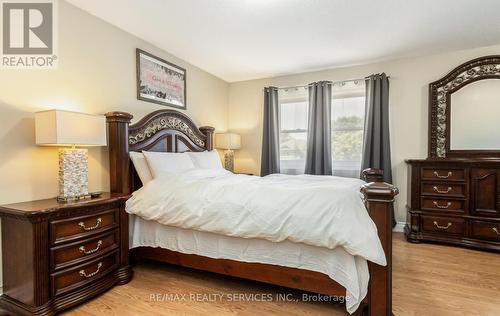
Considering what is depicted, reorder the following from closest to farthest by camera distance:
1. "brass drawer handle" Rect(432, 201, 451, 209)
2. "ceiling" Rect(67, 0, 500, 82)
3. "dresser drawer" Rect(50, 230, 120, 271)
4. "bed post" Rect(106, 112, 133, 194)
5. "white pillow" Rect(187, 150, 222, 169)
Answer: "dresser drawer" Rect(50, 230, 120, 271) < "ceiling" Rect(67, 0, 500, 82) < "bed post" Rect(106, 112, 133, 194) < "brass drawer handle" Rect(432, 201, 451, 209) < "white pillow" Rect(187, 150, 222, 169)

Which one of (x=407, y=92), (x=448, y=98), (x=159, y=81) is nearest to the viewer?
(x=159, y=81)

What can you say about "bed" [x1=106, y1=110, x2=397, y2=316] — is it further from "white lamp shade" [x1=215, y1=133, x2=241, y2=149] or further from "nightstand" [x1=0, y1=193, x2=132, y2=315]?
"white lamp shade" [x1=215, y1=133, x2=241, y2=149]

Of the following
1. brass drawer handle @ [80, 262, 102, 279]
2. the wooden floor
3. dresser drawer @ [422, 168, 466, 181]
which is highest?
dresser drawer @ [422, 168, 466, 181]

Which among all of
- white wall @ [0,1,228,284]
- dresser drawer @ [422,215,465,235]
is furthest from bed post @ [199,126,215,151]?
dresser drawer @ [422,215,465,235]

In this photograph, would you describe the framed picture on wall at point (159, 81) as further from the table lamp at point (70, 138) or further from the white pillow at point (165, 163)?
the table lamp at point (70, 138)

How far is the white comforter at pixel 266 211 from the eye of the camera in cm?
159

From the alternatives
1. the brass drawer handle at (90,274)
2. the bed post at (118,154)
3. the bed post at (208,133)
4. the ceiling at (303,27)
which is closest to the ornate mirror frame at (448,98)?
the ceiling at (303,27)

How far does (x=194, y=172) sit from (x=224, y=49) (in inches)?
66.0

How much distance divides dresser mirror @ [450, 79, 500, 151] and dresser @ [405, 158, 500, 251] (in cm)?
44

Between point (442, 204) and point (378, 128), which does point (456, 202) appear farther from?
point (378, 128)

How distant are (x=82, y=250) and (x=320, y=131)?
129 inches

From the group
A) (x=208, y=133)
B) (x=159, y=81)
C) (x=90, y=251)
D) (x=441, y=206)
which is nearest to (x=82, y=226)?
(x=90, y=251)

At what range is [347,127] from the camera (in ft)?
13.1

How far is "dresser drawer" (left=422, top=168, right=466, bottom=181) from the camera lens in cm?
307
